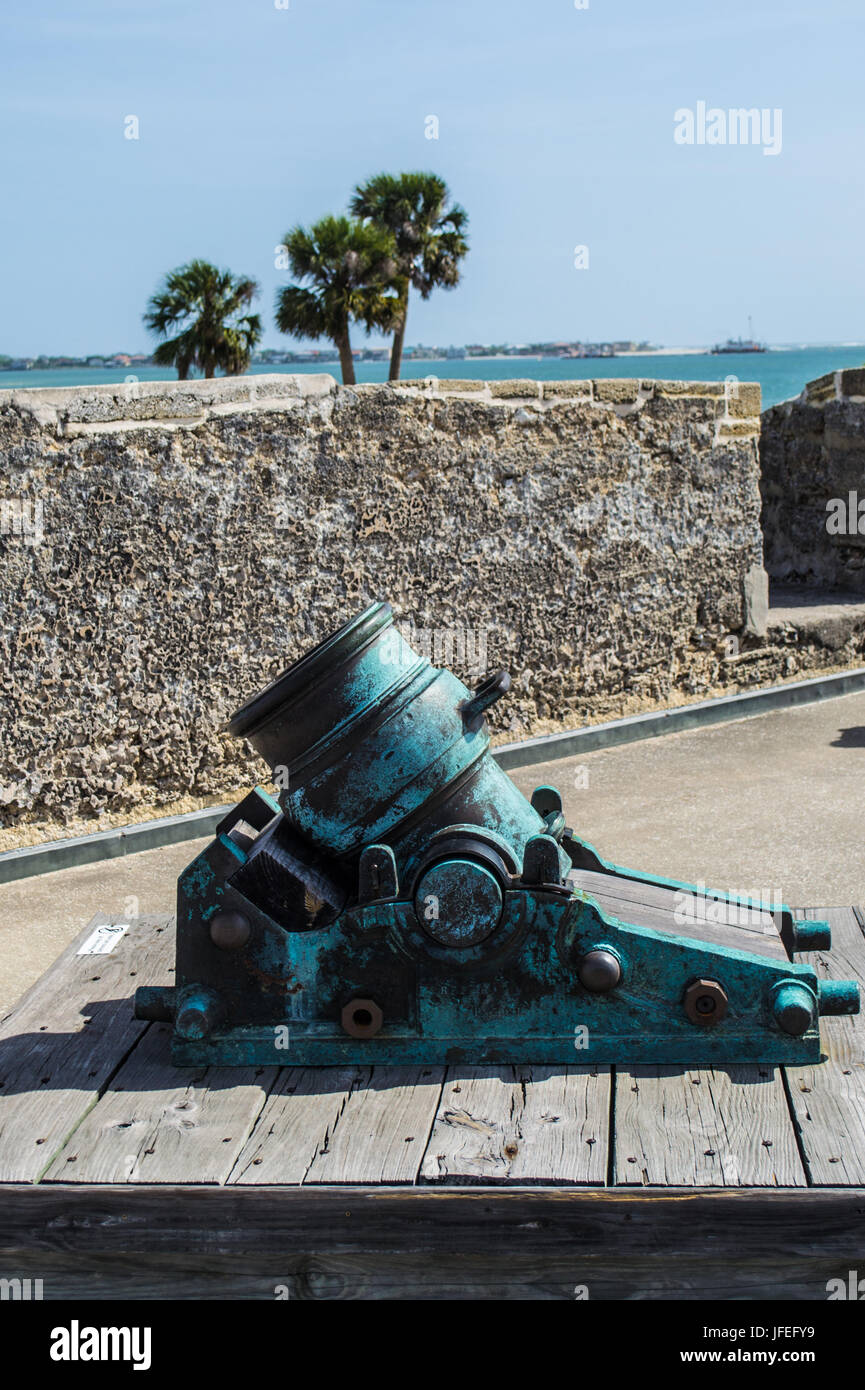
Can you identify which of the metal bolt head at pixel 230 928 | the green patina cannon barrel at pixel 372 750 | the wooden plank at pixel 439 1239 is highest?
the green patina cannon barrel at pixel 372 750

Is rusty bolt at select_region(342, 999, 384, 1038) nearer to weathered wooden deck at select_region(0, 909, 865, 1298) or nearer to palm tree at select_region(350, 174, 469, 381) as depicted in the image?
weathered wooden deck at select_region(0, 909, 865, 1298)

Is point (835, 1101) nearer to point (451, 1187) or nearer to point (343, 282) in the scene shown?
point (451, 1187)

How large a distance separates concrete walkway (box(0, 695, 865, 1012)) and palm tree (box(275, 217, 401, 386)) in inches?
940

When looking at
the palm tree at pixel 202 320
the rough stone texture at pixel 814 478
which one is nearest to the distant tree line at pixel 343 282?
the palm tree at pixel 202 320

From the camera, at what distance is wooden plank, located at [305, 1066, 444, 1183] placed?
94.7 inches

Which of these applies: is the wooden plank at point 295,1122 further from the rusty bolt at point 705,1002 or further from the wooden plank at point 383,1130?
the rusty bolt at point 705,1002

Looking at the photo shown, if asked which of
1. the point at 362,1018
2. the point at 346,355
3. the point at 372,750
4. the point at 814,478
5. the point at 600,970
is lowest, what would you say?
the point at 362,1018

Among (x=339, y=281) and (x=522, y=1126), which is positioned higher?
(x=339, y=281)

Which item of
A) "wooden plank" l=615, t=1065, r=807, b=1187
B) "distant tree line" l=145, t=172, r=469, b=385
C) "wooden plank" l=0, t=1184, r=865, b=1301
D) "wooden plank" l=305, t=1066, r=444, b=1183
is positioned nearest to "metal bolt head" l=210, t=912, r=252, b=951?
"wooden plank" l=305, t=1066, r=444, b=1183

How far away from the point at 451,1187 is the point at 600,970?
0.51m

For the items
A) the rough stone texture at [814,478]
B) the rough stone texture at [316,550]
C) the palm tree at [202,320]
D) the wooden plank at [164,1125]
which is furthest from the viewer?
the palm tree at [202,320]

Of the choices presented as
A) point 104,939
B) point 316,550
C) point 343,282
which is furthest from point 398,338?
point 104,939

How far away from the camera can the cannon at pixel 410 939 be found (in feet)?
8.75

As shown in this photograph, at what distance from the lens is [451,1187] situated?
2.36 metres
